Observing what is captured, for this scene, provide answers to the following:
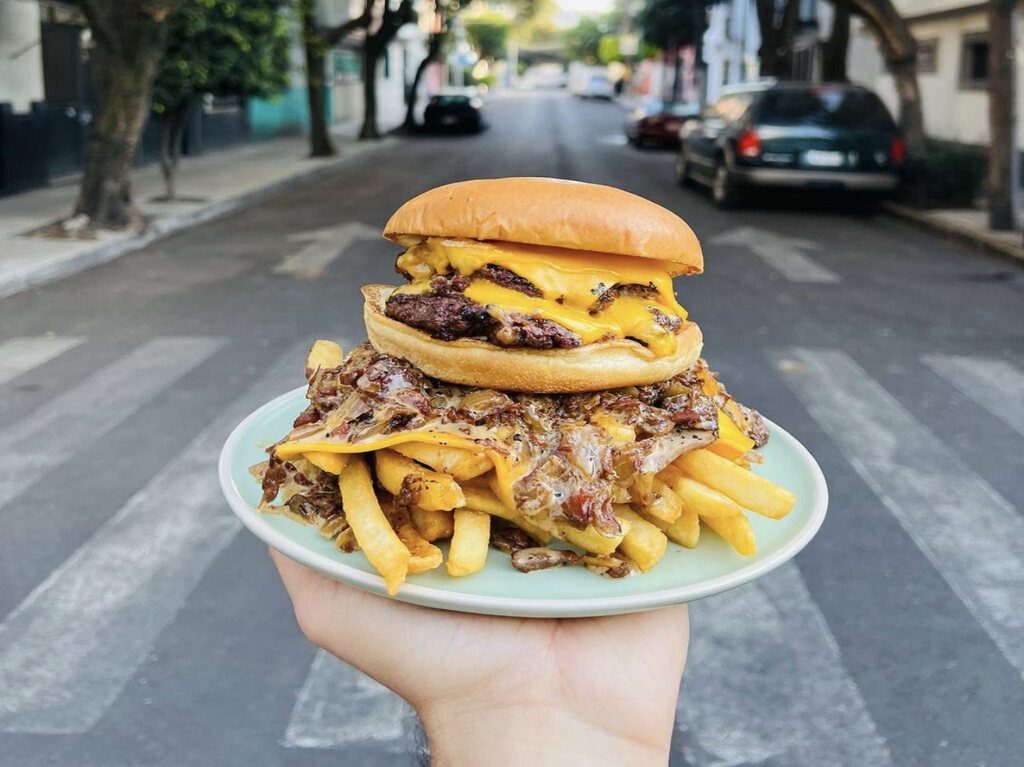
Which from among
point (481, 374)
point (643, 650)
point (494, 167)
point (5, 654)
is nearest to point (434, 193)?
point (481, 374)

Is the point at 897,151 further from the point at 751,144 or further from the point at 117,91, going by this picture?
the point at 117,91

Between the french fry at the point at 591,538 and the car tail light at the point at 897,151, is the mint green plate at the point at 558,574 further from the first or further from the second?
the car tail light at the point at 897,151

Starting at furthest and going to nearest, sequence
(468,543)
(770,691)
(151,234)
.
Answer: (151,234) → (770,691) → (468,543)

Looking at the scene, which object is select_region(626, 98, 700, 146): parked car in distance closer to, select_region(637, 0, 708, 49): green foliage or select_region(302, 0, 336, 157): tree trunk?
select_region(302, 0, 336, 157): tree trunk

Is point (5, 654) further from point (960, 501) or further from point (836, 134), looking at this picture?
point (836, 134)

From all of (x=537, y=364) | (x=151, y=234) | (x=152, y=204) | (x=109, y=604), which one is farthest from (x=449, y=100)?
(x=537, y=364)

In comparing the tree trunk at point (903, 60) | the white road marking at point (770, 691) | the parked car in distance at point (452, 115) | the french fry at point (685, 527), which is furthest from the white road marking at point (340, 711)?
the parked car in distance at point (452, 115)

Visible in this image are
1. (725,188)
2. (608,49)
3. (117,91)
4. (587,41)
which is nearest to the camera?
(117,91)

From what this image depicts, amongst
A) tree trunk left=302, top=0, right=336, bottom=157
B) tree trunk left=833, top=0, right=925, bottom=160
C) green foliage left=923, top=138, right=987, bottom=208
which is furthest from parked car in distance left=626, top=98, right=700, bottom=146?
green foliage left=923, top=138, right=987, bottom=208
